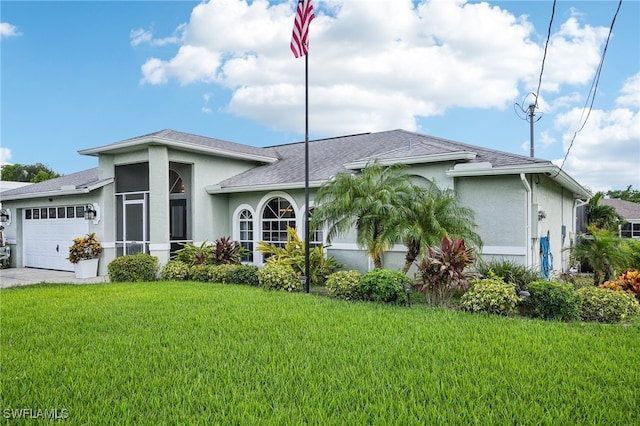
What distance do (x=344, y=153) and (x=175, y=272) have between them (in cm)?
790

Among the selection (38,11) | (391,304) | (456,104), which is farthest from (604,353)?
(38,11)

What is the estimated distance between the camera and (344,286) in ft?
32.1

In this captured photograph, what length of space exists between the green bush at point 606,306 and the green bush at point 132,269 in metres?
11.8

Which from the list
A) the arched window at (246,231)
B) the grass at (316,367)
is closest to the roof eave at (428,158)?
the grass at (316,367)

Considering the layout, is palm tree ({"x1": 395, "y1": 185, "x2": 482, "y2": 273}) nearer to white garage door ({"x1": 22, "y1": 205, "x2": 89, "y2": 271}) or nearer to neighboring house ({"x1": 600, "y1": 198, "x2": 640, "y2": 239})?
white garage door ({"x1": 22, "y1": 205, "x2": 89, "y2": 271})

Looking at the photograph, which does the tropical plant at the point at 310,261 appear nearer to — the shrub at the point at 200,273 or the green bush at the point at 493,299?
the shrub at the point at 200,273

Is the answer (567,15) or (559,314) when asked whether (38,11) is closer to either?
(567,15)

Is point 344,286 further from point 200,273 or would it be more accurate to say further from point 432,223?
point 200,273

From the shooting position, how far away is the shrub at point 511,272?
9375 mm

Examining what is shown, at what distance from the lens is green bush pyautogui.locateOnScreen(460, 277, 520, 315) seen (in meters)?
8.05

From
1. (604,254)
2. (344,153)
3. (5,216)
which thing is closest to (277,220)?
(344,153)

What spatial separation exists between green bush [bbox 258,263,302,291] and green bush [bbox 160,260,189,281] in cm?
334

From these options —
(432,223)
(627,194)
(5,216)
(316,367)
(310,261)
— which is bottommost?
(316,367)

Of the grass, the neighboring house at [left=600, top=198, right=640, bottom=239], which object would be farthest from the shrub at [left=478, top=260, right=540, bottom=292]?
the neighboring house at [left=600, top=198, right=640, bottom=239]
